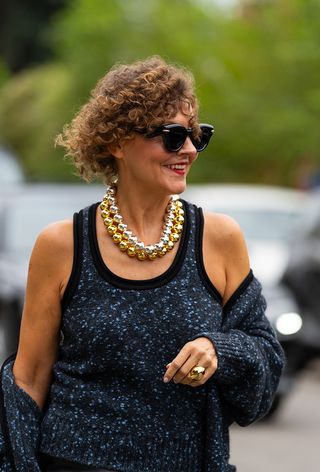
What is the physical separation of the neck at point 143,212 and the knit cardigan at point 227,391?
0.94ft

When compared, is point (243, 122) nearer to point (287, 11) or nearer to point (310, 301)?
point (287, 11)

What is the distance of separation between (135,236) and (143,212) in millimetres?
82

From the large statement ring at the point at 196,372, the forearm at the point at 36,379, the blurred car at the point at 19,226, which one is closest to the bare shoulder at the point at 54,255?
the forearm at the point at 36,379

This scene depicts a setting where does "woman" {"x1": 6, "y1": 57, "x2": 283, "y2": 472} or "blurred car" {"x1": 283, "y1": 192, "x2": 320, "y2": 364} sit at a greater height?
"woman" {"x1": 6, "y1": 57, "x2": 283, "y2": 472}

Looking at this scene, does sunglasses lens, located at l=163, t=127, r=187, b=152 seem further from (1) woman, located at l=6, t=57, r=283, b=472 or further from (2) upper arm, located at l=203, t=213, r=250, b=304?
(2) upper arm, located at l=203, t=213, r=250, b=304

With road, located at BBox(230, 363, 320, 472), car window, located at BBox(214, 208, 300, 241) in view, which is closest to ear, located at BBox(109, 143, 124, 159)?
road, located at BBox(230, 363, 320, 472)

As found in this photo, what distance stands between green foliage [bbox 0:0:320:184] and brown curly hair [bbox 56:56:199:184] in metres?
16.1

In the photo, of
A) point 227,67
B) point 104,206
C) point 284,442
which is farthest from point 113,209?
point 227,67

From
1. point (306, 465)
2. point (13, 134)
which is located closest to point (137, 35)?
point (13, 134)

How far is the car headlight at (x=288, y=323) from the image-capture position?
35.1 ft

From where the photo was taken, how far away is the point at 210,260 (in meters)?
3.90

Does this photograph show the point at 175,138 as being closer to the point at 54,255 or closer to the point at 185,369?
the point at 54,255

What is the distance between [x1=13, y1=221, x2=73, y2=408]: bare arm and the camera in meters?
3.89

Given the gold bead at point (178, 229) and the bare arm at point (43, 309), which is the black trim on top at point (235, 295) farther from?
the bare arm at point (43, 309)
